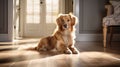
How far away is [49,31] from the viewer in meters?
7.11

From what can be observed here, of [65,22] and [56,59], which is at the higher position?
[65,22]

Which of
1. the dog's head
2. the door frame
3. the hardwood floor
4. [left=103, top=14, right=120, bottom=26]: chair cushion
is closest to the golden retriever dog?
the dog's head

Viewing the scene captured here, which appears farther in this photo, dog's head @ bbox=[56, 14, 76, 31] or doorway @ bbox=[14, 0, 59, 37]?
doorway @ bbox=[14, 0, 59, 37]

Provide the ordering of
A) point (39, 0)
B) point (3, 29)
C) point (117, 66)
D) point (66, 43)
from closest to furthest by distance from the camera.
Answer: point (117, 66) → point (66, 43) → point (3, 29) → point (39, 0)

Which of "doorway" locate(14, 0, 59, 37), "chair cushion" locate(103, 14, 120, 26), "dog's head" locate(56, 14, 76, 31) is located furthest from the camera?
"doorway" locate(14, 0, 59, 37)

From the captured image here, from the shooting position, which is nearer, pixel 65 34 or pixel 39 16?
pixel 65 34

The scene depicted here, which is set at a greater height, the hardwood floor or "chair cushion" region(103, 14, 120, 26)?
"chair cushion" region(103, 14, 120, 26)

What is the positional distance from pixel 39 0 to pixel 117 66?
207 inches

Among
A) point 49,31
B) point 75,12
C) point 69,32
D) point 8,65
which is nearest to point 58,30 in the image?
point 69,32

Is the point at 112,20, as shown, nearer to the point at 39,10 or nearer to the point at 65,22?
the point at 65,22

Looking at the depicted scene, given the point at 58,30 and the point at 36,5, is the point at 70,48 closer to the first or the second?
the point at 58,30

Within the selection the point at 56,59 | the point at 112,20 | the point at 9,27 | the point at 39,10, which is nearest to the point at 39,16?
the point at 39,10

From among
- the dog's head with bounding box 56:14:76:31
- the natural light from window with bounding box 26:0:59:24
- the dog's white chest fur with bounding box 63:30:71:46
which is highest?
the natural light from window with bounding box 26:0:59:24

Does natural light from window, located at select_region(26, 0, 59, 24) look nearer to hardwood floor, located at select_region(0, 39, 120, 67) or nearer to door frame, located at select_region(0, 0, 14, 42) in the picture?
door frame, located at select_region(0, 0, 14, 42)
